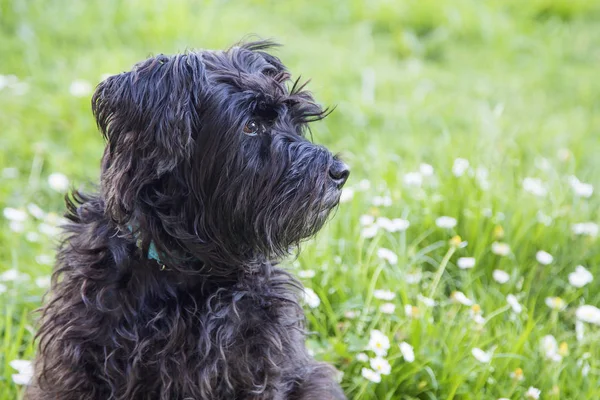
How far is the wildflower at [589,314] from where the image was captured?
3489 mm

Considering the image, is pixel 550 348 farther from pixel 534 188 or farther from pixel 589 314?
pixel 534 188

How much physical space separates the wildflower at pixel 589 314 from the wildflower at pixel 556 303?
9 centimetres

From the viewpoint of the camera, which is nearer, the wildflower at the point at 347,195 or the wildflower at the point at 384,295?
the wildflower at the point at 384,295

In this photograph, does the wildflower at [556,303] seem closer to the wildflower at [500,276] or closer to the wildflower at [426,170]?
the wildflower at [500,276]

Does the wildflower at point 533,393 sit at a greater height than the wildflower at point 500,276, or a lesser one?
lesser

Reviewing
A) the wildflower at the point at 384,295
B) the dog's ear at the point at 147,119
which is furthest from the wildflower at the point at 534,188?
the dog's ear at the point at 147,119

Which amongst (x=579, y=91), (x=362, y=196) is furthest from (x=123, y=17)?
(x=579, y=91)

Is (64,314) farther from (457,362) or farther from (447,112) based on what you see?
(447,112)

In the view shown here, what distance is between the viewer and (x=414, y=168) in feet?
15.1

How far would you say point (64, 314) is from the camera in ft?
8.88

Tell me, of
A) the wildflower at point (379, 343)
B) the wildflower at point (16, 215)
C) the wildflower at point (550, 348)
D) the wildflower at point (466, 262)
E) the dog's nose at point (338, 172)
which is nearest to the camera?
the dog's nose at point (338, 172)

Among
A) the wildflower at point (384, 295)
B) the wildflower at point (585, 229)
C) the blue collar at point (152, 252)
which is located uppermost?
the blue collar at point (152, 252)

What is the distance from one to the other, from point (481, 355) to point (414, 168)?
66.1 inches

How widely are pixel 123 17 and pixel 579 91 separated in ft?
12.7
